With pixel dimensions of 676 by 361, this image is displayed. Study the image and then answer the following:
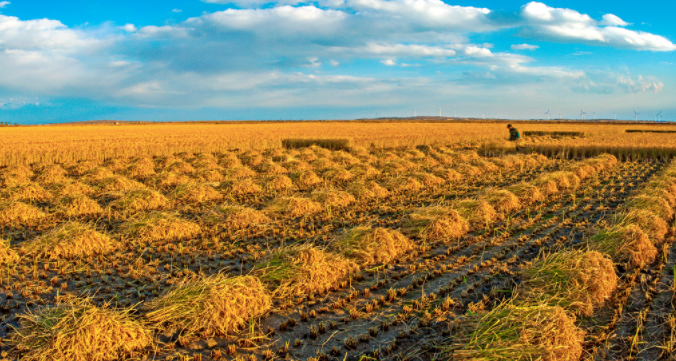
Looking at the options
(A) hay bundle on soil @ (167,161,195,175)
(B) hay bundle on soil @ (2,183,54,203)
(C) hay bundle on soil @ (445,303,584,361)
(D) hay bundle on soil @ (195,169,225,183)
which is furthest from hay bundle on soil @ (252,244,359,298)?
(A) hay bundle on soil @ (167,161,195,175)

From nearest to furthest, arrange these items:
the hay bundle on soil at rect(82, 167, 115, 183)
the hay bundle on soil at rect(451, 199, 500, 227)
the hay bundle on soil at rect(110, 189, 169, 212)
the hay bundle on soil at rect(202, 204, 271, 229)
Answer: the hay bundle on soil at rect(202, 204, 271, 229) → the hay bundle on soil at rect(451, 199, 500, 227) → the hay bundle on soil at rect(110, 189, 169, 212) → the hay bundle on soil at rect(82, 167, 115, 183)

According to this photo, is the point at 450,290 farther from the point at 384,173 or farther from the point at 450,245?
the point at 384,173

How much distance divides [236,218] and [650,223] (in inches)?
283

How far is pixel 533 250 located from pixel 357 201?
14.3 feet

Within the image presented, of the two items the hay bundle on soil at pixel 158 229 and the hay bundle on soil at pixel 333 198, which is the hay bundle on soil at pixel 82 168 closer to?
the hay bundle on soil at pixel 158 229

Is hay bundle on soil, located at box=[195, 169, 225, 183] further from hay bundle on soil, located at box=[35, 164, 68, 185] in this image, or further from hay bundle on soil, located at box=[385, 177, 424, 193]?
hay bundle on soil, located at box=[385, 177, 424, 193]

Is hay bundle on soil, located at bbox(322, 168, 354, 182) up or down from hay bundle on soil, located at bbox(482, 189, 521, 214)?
up

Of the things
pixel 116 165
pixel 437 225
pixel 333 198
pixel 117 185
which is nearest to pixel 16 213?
pixel 117 185

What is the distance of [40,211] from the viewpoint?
8664 millimetres

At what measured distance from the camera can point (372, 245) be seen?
6.19 m

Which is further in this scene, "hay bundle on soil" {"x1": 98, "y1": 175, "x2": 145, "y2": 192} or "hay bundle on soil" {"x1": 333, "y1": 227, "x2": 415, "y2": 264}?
"hay bundle on soil" {"x1": 98, "y1": 175, "x2": 145, "y2": 192}

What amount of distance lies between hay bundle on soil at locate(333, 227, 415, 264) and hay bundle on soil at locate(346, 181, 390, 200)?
3501mm

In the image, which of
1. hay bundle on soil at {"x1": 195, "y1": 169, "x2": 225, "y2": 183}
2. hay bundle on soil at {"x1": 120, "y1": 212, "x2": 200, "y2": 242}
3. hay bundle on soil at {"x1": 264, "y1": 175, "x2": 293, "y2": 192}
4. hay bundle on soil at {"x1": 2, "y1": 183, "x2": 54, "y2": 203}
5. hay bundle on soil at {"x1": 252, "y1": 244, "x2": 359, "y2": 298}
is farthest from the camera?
hay bundle on soil at {"x1": 195, "y1": 169, "x2": 225, "y2": 183}

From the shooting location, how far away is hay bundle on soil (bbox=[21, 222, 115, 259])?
6137 millimetres
